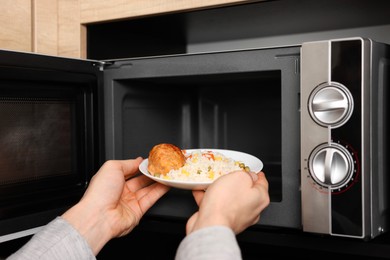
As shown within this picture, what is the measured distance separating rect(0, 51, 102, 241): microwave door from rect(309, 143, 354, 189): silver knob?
42 centimetres

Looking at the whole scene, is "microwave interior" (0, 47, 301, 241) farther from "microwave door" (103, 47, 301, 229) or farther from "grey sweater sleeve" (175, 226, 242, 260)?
"grey sweater sleeve" (175, 226, 242, 260)

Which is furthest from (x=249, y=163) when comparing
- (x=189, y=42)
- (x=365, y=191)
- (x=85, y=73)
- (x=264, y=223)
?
(x=189, y=42)

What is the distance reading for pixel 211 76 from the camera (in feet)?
2.55

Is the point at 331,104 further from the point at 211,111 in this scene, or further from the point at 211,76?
the point at 211,111

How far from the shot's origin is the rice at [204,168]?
26.7 inches

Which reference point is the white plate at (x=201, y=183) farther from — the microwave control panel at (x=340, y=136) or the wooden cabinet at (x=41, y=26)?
the wooden cabinet at (x=41, y=26)

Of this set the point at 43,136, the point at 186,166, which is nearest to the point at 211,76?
the point at 186,166

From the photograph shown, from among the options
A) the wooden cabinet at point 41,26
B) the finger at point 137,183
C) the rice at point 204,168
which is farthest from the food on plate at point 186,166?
the wooden cabinet at point 41,26

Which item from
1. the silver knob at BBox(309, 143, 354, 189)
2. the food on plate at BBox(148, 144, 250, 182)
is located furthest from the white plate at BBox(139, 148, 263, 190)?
the silver knob at BBox(309, 143, 354, 189)

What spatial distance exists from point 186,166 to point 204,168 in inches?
1.3

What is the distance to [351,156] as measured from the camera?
0.61 m

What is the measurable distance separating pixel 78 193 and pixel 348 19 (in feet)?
2.23

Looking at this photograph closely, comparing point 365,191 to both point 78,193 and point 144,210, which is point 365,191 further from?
point 78,193

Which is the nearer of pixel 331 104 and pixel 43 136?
pixel 331 104
